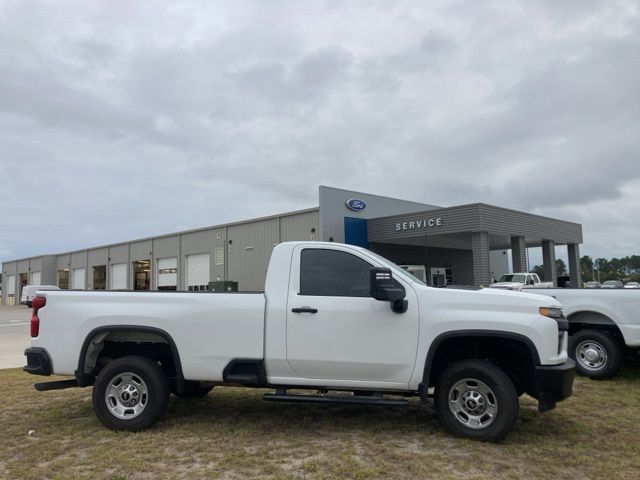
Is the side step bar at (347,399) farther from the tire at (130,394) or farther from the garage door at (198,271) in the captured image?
the garage door at (198,271)

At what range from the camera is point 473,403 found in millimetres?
5047

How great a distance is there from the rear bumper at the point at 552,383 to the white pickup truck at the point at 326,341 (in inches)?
0.5

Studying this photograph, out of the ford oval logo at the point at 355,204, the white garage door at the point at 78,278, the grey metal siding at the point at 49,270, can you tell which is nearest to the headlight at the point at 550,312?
the ford oval logo at the point at 355,204

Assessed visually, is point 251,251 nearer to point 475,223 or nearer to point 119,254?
point 475,223

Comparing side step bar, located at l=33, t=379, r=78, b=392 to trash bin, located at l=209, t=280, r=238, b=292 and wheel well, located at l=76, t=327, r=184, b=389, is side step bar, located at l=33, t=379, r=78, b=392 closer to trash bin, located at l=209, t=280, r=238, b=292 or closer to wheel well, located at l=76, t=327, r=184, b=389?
wheel well, located at l=76, t=327, r=184, b=389

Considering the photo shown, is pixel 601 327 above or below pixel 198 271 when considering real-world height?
below

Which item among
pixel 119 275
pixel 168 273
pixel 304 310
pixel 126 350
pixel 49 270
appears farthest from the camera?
pixel 49 270

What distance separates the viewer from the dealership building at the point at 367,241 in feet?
92.4

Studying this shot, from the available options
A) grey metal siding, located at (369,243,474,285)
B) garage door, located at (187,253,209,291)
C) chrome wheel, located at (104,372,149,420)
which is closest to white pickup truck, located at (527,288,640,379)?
chrome wheel, located at (104,372,149,420)

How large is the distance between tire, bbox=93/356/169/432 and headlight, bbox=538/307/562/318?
393 centimetres

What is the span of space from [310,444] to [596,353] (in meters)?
5.45

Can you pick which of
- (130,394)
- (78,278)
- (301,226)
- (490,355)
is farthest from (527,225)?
(78,278)

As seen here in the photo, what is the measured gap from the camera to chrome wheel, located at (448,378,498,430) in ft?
16.3

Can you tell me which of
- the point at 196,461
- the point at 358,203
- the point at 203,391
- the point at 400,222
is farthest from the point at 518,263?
the point at 196,461
